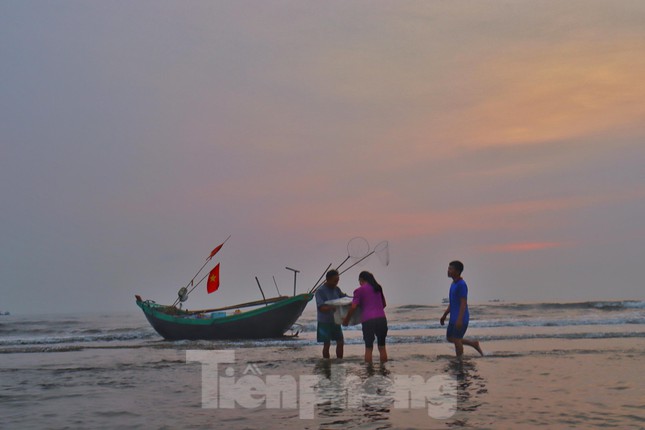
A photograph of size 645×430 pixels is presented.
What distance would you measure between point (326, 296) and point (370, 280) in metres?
0.86

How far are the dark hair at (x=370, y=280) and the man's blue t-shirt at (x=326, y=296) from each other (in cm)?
58

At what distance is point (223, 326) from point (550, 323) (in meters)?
15.5

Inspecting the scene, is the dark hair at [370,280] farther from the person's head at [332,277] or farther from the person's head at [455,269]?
the person's head at [455,269]

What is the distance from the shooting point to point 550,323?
1131 inches

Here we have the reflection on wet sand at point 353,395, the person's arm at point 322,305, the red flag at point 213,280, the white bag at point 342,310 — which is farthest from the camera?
the red flag at point 213,280

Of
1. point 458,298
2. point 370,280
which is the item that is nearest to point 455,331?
point 458,298

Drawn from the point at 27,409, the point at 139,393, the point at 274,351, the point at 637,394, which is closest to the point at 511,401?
the point at 637,394

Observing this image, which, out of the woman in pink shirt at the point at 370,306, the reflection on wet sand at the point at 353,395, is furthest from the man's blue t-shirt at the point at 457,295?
the reflection on wet sand at the point at 353,395

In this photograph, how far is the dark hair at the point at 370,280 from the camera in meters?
10.8

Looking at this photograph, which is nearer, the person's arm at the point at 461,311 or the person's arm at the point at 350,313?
the person's arm at the point at 350,313

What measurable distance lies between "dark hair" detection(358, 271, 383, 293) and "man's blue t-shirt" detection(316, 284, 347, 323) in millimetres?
576

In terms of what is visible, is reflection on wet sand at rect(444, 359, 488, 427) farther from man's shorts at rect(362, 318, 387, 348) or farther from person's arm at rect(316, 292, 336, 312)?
person's arm at rect(316, 292, 336, 312)

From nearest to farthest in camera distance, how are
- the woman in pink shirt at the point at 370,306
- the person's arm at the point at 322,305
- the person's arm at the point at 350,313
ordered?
1. the person's arm at the point at 350,313
2. the woman in pink shirt at the point at 370,306
3. the person's arm at the point at 322,305

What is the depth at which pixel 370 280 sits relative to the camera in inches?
426
